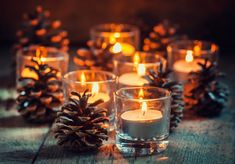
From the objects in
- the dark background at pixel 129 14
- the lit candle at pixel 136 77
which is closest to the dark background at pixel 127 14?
the dark background at pixel 129 14

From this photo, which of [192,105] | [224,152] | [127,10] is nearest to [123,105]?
[224,152]

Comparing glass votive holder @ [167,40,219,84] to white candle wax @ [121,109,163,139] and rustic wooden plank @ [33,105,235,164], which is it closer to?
rustic wooden plank @ [33,105,235,164]

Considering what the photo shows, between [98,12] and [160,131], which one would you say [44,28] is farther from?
[160,131]

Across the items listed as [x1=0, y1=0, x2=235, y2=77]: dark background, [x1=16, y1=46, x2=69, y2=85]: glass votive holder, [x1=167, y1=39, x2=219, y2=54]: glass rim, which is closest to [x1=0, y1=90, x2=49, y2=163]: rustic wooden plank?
[x1=16, y1=46, x2=69, y2=85]: glass votive holder

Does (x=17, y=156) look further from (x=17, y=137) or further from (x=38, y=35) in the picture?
(x=38, y=35)

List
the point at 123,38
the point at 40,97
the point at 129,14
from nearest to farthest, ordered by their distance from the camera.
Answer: the point at 40,97
the point at 123,38
the point at 129,14

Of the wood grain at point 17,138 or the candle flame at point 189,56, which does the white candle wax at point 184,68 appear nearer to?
the candle flame at point 189,56

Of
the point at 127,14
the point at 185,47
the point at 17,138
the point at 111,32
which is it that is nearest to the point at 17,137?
the point at 17,138
